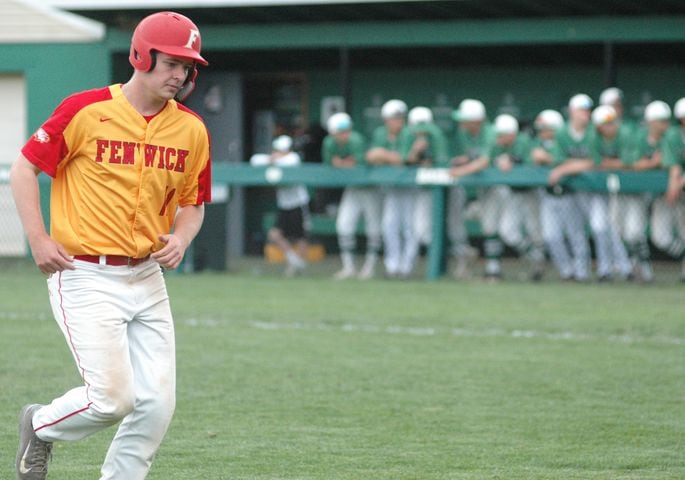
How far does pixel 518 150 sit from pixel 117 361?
11.0 meters

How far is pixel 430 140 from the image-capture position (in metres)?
15.0

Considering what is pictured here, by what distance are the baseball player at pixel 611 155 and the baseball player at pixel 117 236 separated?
9.84 meters

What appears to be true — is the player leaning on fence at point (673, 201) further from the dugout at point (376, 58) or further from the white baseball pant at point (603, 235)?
the dugout at point (376, 58)

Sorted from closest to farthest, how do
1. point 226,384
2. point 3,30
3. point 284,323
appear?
point 226,384 < point 284,323 < point 3,30

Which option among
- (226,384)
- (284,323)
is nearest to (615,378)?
(226,384)

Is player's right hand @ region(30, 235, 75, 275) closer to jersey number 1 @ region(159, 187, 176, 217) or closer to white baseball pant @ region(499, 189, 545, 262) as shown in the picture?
jersey number 1 @ region(159, 187, 176, 217)

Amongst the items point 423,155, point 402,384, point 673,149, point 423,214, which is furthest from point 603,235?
point 402,384

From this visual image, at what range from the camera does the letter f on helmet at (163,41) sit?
14.6 feet

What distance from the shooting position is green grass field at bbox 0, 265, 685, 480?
222 inches

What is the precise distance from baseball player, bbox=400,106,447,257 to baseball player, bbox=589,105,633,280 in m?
1.75

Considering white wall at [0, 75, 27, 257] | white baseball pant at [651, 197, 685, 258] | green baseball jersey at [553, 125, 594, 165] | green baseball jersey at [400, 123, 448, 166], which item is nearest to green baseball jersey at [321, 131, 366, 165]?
green baseball jersey at [400, 123, 448, 166]

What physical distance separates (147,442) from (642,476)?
6.75 ft

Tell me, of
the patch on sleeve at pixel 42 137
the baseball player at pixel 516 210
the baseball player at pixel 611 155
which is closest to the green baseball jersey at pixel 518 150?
the baseball player at pixel 516 210

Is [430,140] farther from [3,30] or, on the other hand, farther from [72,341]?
[72,341]
